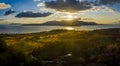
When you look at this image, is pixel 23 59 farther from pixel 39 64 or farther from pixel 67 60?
pixel 67 60

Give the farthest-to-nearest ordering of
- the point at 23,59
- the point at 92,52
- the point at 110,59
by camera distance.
Answer: the point at 92,52, the point at 110,59, the point at 23,59

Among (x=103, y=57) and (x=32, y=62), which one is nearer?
(x=32, y=62)

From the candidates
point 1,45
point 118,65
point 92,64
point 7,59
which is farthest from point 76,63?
point 7,59

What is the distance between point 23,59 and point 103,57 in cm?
1230

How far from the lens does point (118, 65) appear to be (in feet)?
104

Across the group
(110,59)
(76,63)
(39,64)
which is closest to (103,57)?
(110,59)

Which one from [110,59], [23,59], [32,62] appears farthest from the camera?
[110,59]

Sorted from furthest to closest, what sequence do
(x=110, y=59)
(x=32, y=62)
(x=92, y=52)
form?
(x=92, y=52)
(x=110, y=59)
(x=32, y=62)

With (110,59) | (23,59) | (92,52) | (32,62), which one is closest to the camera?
(32,62)

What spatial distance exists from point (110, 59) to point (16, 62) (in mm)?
11903

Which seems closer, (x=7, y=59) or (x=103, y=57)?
(x=7, y=59)

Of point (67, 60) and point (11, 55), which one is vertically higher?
point (11, 55)

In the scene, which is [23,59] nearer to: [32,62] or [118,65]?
Answer: [32,62]

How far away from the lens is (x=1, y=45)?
3092 centimetres
